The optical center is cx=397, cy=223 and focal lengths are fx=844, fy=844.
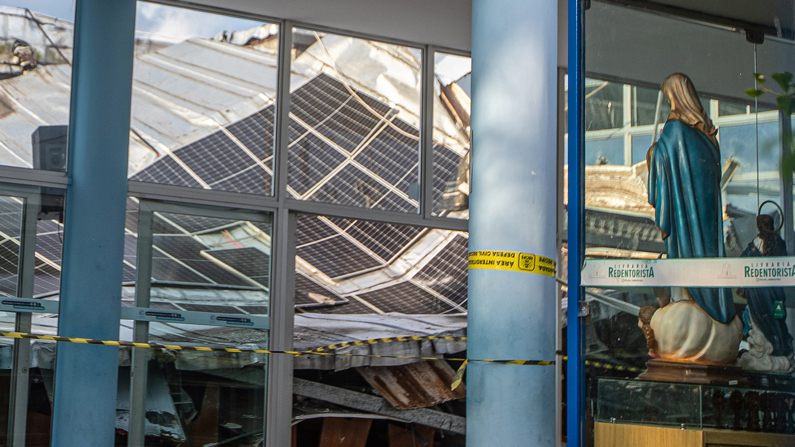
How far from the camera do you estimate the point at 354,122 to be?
286 inches

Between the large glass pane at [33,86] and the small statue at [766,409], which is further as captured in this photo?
the large glass pane at [33,86]

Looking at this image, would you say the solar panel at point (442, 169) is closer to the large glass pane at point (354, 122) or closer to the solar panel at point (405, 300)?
the large glass pane at point (354, 122)

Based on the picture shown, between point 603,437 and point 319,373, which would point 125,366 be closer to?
point 319,373

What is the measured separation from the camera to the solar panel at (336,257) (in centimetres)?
701

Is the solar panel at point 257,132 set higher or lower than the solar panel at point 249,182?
higher

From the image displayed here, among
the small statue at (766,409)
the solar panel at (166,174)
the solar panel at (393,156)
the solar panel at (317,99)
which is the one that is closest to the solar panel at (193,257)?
the solar panel at (166,174)

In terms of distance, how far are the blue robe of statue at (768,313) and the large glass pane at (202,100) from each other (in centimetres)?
460

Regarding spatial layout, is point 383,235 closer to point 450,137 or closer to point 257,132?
point 450,137

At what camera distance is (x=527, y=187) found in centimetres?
282

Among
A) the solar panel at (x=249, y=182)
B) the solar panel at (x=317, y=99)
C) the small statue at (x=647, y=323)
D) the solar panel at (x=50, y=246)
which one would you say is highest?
the solar panel at (x=317, y=99)

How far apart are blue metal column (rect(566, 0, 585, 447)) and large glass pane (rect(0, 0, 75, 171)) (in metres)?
4.35

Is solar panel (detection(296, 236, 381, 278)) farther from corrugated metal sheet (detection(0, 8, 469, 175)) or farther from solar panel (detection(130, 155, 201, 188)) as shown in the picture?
corrugated metal sheet (detection(0, 8, 469, 175))

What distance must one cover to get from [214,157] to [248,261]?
87 cm

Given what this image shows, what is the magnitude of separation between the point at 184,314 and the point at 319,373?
1.26 metres
